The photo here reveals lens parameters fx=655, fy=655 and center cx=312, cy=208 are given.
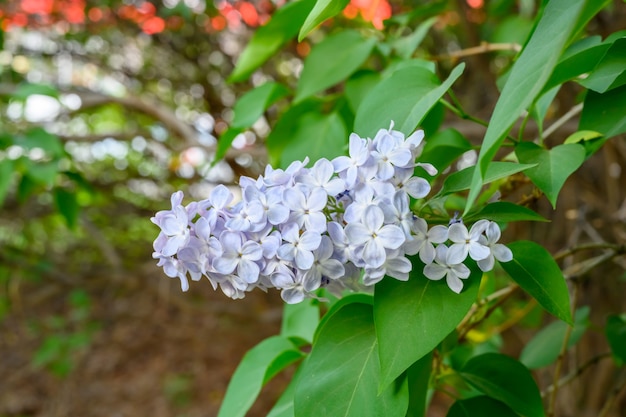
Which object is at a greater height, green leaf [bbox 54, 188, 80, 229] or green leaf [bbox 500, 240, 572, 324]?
green leaf [bbox 500, 240, 572, 324]

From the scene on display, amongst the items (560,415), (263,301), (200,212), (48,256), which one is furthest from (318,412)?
(48,256)

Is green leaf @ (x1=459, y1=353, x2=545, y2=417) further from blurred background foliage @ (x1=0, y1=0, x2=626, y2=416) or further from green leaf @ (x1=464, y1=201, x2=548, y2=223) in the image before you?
blurred background foliage @ (x1=0, y1=0, x2=626, y2=416)

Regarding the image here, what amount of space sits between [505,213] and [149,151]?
1.73 m

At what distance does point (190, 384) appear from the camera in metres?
2.76

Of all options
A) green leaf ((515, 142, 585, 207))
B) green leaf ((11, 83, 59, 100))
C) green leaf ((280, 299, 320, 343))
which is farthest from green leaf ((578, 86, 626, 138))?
green leaf ((11, 83, 59, 100))

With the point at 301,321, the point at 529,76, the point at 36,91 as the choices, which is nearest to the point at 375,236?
the point at 529,76

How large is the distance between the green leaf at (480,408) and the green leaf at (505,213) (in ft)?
0.68

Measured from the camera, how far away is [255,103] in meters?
0.84

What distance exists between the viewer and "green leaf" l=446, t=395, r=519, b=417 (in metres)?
0.60

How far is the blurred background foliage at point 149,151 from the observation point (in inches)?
51.8

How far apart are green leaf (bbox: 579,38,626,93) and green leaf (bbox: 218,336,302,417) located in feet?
1.29

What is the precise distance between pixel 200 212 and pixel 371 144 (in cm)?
14

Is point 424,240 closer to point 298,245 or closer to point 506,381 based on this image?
point 298,245

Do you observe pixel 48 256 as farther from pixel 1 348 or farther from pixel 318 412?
pixel 318 412
